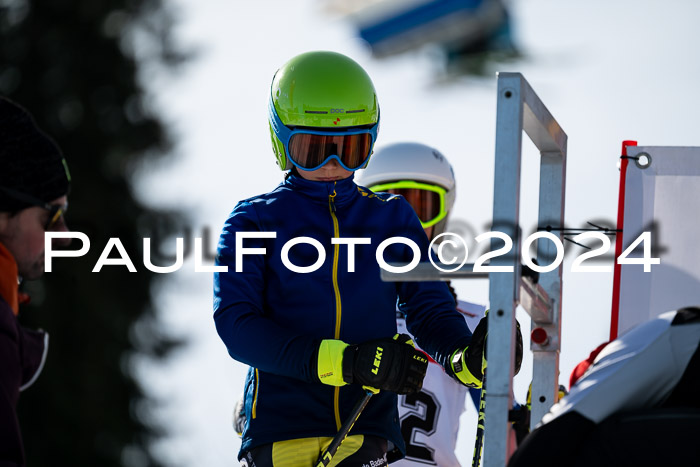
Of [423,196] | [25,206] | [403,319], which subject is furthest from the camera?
[423,196]

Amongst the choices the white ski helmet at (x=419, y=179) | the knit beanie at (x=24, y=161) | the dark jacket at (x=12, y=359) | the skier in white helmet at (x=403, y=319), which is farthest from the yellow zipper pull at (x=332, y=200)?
the white ski helmet at (x=419, y=179)

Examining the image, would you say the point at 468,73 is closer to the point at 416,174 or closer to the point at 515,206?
the point at 416,174

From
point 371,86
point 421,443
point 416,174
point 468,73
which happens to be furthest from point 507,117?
point 468,73

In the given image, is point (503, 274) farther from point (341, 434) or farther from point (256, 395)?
point (256, 395)

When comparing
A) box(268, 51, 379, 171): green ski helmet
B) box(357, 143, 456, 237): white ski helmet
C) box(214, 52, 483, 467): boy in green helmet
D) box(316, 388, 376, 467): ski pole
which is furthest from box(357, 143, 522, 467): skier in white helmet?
box(316, 388, 376, 467): ski pole

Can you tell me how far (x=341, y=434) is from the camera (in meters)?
4.21

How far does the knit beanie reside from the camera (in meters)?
4.02

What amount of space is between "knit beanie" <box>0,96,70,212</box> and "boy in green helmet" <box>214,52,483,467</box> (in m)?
0.60

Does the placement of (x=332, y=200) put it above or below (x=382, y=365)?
above

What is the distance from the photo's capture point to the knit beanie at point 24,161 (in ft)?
13.2

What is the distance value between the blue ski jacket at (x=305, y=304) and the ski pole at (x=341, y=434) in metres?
0.09

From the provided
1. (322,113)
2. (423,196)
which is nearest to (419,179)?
(423,196)

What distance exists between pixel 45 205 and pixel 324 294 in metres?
0.87

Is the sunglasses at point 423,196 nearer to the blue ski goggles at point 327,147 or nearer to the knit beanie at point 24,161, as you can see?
the blue ski goggles at point 327,147
